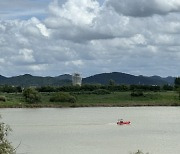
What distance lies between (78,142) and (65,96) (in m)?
103

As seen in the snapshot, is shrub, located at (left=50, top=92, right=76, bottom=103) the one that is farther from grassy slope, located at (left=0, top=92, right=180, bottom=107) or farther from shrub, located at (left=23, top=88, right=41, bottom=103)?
shrub, located at (left=23, top=88, right=41, bottom=103)

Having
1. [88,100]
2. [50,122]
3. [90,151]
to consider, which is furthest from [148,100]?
[90,151]

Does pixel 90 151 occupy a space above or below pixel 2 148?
below

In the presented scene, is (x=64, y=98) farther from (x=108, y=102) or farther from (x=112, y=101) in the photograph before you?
(x=112, y=101)

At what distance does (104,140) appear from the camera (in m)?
71.9

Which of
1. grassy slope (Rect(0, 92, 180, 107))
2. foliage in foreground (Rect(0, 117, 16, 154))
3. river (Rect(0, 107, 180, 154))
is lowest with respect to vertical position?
river (Rect(0, 107, 180, 154))

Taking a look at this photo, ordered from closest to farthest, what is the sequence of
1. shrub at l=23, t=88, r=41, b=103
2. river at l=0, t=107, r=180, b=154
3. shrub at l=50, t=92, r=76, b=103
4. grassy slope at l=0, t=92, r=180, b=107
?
river at l=0, t=107, r=180, b=154 < grassy slope at l=0, t=92, r=180, b=107 < shrub at l=23, t=88, r=41, b=103 < shrub at l=50, t=92, r=76, b=103

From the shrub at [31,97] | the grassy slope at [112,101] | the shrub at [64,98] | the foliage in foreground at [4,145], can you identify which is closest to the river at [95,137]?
the foliage in foreground at [4,145]

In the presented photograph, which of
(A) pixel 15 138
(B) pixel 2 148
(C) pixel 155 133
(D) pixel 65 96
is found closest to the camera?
(B) pixel 2 148

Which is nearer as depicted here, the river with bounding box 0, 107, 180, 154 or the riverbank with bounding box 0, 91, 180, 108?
the river with bounding box 0, 107, 180, 154

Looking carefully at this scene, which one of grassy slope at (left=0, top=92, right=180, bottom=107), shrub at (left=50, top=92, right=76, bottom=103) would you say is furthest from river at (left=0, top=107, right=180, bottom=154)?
shrub at (left=50, top=92, right=76, bottom=103)

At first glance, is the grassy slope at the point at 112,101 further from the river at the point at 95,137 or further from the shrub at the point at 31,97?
the river at the point at 95,137

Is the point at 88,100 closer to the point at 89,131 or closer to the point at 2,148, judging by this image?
the point at 89,131

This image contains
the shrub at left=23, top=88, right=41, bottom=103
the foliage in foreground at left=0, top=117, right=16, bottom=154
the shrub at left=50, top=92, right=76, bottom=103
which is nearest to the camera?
the foliage in foreground at left=0, top=117, right=16, bottom=154
